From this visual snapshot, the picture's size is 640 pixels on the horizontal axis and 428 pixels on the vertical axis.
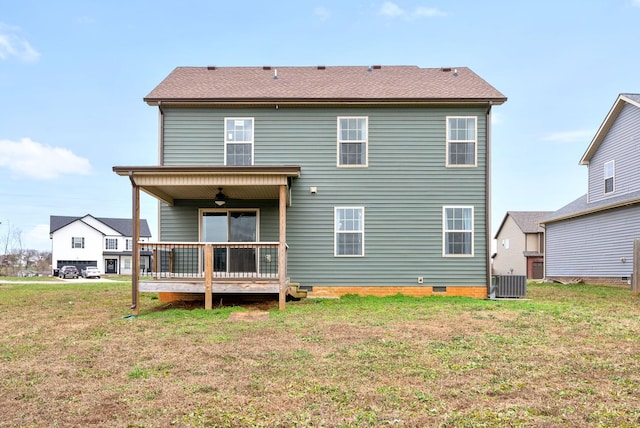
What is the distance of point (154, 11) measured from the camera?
1702 cm

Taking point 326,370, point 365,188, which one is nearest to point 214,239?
point 365,188

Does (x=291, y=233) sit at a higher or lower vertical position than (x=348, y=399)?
higher

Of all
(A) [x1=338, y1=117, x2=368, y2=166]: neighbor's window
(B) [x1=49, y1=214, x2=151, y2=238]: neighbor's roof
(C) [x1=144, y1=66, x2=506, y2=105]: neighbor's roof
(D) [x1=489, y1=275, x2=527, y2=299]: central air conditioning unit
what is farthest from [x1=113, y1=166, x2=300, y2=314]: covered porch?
(B) [x1=49, y1=214, x2=151, y2=238]: neighbor's roof

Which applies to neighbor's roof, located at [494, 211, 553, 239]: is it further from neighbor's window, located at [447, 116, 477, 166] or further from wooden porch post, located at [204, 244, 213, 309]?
wooden porch post, located at [204, 244, 213, 309]

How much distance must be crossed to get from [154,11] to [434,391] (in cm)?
1797

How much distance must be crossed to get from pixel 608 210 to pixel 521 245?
52.7ft

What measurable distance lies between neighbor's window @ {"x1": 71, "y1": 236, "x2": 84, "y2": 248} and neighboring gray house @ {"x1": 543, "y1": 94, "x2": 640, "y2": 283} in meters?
42.5

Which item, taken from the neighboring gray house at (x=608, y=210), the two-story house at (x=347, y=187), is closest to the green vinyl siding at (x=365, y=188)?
the two-story house at (x=347, y=187)

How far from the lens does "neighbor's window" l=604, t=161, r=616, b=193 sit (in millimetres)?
18688

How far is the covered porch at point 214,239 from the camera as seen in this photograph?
961cm

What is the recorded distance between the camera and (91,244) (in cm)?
4384

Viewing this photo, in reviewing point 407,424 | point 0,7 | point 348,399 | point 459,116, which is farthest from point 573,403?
point 0,7

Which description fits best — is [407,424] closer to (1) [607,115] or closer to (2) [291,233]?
(2) [291,233]

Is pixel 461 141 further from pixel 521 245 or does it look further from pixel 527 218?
pixel 527 218
